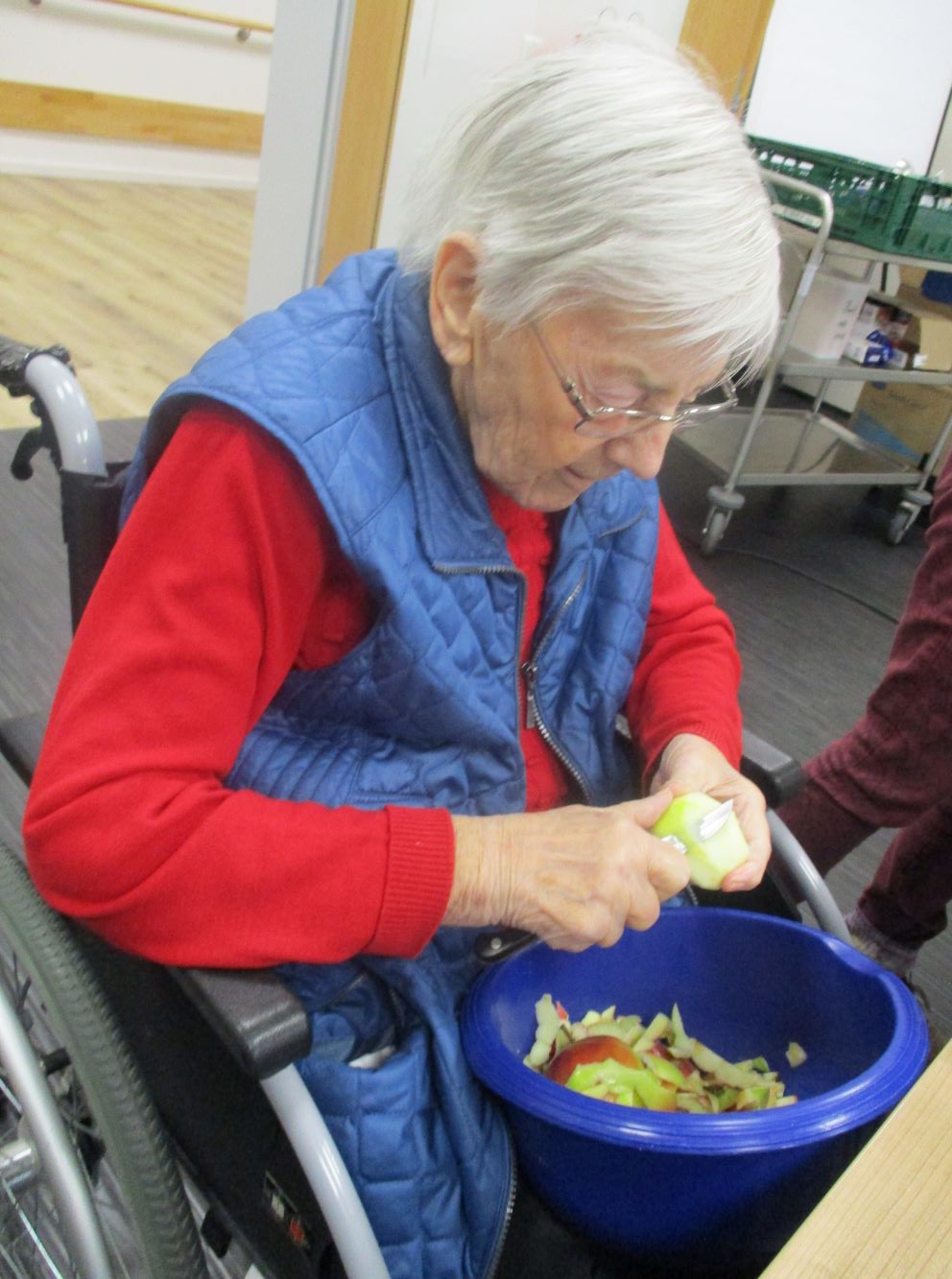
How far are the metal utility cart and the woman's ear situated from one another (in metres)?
1.69

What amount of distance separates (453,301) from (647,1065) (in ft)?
2.16

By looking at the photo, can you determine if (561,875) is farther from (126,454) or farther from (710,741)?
(126,454)

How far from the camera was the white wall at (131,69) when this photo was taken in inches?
206

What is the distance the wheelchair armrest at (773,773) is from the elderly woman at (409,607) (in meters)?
0.09

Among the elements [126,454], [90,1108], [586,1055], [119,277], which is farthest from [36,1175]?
[119,277]

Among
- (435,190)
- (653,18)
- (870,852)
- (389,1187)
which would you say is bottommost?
(870,852)

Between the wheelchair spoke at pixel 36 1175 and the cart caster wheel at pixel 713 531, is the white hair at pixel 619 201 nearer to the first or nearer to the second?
the wheelchair spoke at pixel 36 1175

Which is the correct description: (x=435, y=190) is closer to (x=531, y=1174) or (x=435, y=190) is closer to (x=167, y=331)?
(x=531, y=1174)

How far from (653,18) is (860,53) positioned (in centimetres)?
71

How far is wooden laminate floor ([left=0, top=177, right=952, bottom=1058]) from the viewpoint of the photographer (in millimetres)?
2250

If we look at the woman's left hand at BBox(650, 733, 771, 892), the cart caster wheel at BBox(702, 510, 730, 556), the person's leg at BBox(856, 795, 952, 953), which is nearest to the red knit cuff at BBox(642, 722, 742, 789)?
the woman's left hand at BBox(650, 733, 771, 892)

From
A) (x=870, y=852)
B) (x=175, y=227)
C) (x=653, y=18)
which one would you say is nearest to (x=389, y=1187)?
(x=870, y=852)

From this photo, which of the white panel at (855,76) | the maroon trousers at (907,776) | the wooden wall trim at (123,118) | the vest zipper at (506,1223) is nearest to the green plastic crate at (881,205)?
the white panel at (855,76)

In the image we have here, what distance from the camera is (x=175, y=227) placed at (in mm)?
5281
